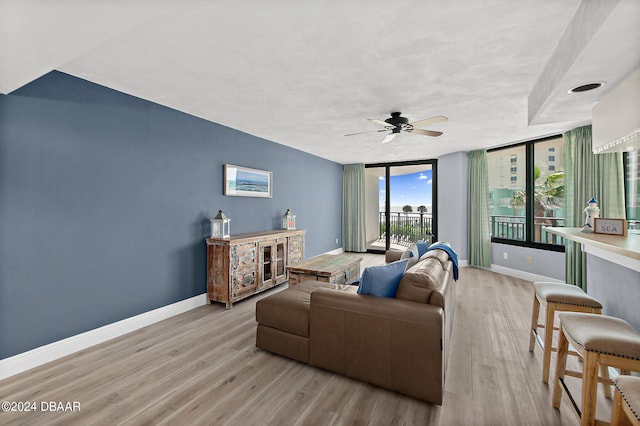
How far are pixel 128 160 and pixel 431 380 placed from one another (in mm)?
3293

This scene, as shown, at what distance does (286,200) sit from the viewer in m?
5.30

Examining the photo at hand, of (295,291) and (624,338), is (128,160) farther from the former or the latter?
(624,338)

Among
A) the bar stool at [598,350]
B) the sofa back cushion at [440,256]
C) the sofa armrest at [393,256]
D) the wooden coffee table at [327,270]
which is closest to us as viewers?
the bar stool at [598,350]

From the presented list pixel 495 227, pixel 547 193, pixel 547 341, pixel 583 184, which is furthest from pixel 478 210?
pixel 547 341

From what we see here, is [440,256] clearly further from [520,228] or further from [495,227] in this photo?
[495,227]

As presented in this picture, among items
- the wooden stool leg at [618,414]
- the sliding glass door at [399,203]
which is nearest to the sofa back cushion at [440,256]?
the wooden stool leg at [618,414]

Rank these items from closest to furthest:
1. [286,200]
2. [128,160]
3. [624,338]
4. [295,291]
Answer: [624,338]
[295,291]
[128,160]
[286,200]

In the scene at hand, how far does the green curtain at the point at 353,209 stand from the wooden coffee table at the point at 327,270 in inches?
129

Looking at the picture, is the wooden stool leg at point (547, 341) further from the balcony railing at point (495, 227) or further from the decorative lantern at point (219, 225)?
the decorative lantern at point (219, 225)

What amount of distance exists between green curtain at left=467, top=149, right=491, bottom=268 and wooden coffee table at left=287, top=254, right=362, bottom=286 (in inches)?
123

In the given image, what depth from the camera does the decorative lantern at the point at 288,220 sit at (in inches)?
198

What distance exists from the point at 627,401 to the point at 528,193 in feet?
16.0

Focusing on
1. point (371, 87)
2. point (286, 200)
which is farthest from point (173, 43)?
point (286, 200)

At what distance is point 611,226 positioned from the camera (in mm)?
2322
